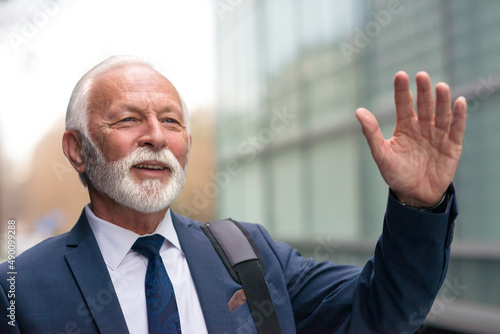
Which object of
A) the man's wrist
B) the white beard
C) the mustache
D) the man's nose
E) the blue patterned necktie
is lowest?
the blue patterned necktie

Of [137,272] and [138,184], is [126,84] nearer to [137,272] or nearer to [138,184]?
[138,184]

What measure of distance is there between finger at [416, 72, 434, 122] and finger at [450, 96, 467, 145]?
0.07 m

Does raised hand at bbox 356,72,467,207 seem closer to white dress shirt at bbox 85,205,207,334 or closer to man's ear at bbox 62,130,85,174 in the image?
white dress shirt at bbox 85,205,207,334

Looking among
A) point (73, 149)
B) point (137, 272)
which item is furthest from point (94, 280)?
point (73, 149)

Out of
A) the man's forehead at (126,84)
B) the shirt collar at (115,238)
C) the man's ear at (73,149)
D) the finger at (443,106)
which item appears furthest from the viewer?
the man's ear at (73,149)

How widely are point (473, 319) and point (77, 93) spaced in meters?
4.16

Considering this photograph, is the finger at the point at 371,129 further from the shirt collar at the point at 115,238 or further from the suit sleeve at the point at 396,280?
the shirt collar at the point at 115,238

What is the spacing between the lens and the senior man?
1.61 m

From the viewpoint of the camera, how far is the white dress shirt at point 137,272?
1.79m

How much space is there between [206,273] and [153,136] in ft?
1.84

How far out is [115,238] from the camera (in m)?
1.93

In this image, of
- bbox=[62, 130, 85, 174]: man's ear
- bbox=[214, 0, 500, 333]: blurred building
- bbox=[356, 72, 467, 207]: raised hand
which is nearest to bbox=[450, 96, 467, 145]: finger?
bbox=[356, 72, 467, 207]: raised hand

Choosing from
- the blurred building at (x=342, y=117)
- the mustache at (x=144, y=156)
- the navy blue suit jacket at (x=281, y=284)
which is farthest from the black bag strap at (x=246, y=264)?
the blurred building at (x=342, y=117)

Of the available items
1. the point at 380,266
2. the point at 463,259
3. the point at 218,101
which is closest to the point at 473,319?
the point at 463,259
